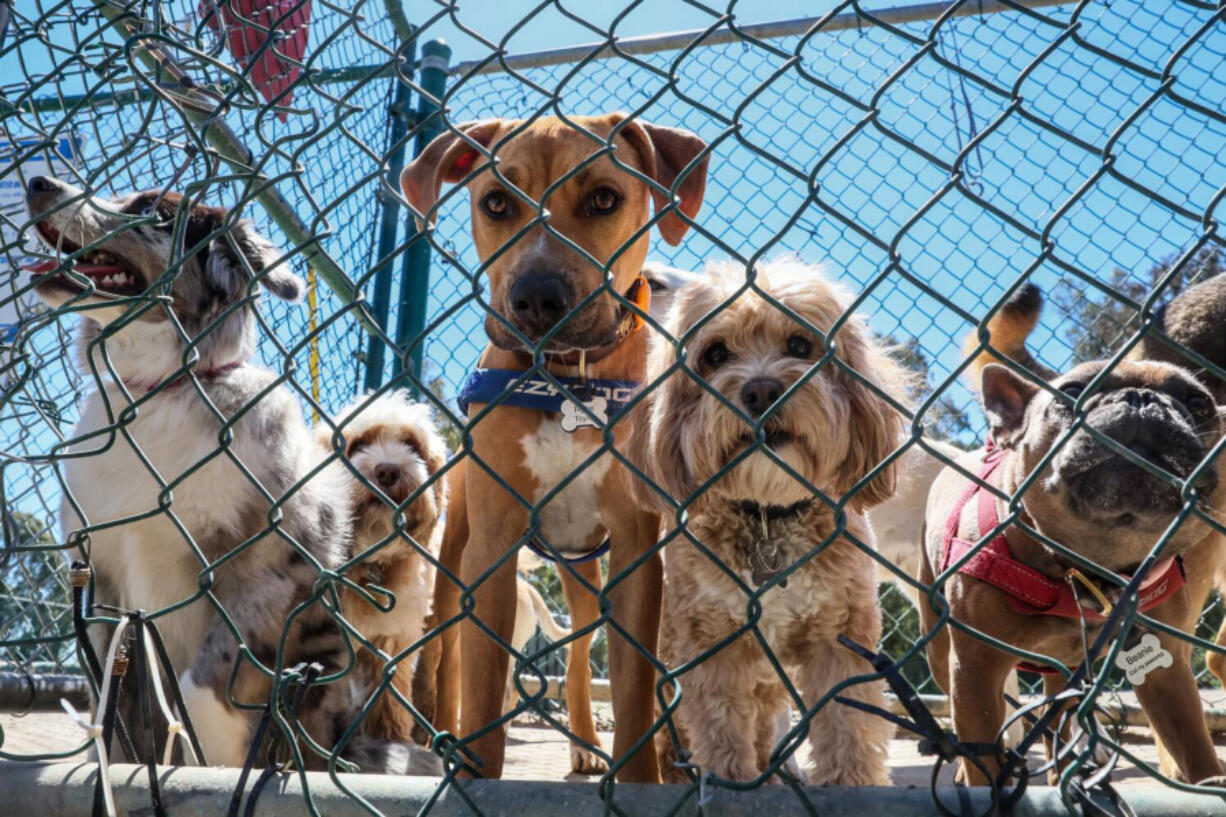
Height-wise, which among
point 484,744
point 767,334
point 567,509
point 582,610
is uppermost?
point 767,334

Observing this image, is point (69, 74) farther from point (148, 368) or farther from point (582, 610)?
point (582, 610)

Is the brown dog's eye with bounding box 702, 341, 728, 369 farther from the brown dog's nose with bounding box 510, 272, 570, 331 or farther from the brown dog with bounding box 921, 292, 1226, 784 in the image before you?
the brown dog with bounding box 921, 292, 1226, 784

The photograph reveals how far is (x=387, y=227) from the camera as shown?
472 cm

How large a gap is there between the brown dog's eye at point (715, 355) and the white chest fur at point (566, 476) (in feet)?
1.31

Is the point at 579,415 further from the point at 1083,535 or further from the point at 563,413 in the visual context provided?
the point at 1083,535

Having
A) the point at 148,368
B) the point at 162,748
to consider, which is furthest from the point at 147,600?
the point at 148,368

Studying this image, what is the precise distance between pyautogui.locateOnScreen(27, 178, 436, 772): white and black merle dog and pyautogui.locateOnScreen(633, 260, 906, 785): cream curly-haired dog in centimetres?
97

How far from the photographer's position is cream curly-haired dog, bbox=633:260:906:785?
2682mm

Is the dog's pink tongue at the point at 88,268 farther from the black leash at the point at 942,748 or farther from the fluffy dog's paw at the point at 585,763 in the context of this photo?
the black leash at the point at 942,748

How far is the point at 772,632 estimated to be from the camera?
2.82 m

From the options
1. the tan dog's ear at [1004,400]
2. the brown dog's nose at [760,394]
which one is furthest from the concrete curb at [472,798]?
the tan dog's ear at [1004,400]

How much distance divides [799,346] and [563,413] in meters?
0.68

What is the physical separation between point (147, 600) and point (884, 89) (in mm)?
2392

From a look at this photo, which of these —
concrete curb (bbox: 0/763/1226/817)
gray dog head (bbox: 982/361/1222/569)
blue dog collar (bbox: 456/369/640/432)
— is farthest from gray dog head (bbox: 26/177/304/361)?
gray dog head (bbox: 982/361/1222/569)
